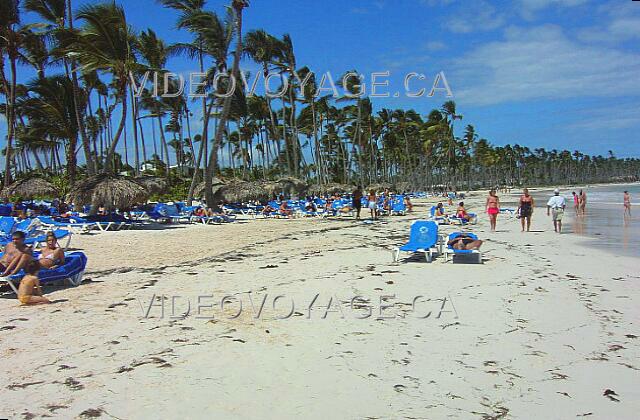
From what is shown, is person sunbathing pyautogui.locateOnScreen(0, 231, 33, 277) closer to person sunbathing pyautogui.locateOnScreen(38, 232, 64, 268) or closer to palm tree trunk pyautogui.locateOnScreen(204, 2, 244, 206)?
person sunbathing pyautogui.locateOnScreen(38, 232, 64, 268)

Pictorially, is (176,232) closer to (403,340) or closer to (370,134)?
(403,340)

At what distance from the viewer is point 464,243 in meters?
8.35

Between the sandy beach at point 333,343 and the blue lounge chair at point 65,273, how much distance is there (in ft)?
0.67

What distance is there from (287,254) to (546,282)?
489 cm

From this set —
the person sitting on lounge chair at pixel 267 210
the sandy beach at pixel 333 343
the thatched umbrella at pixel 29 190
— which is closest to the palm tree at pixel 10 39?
the thatched umbrella at pixel 29 190

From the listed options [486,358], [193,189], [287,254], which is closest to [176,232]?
[287,254]

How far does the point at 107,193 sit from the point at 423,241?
10.0 metres

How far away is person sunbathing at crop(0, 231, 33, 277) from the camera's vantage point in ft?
19.7

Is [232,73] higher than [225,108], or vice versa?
[232,73]

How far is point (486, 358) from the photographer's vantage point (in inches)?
153

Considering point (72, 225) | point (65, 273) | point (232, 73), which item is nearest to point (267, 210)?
point (232, 73)

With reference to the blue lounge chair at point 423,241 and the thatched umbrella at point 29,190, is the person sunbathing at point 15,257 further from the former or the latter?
the thatched umbrella at point 29,190

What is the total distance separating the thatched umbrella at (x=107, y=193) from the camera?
14078mm

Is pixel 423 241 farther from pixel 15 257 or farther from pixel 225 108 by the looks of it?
pixel 225 108
